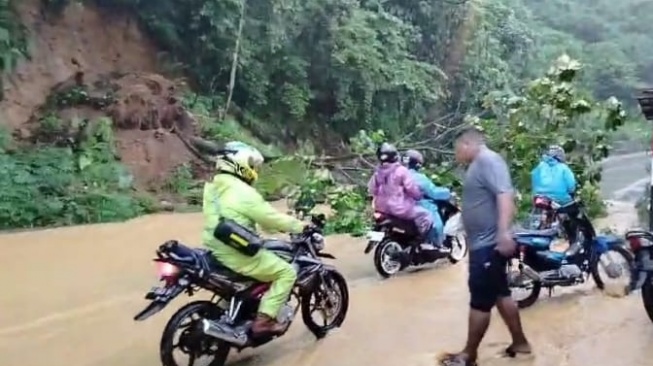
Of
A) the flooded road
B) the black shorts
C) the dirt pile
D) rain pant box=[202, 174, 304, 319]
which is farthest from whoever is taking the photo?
the dirt pile

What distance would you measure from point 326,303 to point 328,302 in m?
0.02

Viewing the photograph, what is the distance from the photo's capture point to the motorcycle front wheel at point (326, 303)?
687 cm

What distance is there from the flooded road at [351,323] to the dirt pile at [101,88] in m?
7.87

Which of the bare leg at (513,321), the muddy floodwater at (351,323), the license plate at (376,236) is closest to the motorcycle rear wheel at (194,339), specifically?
the muddy floodwater at (351,323)

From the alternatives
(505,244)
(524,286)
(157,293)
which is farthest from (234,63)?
(505,244)

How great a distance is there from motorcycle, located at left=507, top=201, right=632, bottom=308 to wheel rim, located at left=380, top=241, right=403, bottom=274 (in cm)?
209

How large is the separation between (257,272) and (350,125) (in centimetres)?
2096

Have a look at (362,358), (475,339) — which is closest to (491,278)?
(475,339)

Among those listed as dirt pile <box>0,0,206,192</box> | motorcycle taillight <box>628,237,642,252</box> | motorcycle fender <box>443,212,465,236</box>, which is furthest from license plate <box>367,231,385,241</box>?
dirt pile <box>0,0,206,192</box>

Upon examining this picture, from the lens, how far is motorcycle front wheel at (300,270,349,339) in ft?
22.5

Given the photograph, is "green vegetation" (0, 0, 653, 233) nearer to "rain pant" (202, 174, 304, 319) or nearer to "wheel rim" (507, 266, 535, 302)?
"wheel rim" (507, 266, 535, 302)

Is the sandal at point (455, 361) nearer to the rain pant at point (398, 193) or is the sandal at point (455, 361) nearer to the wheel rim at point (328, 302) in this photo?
the wheel rim at point (328, 302)

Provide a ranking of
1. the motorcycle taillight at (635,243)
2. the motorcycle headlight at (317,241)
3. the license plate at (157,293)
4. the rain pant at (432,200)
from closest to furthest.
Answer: the license plate at (157,293) → the motorcycle headlight at (317,241) → the motorcycle taillight at (635,243) → the rain pant at (432,200)

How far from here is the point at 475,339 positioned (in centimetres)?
579
